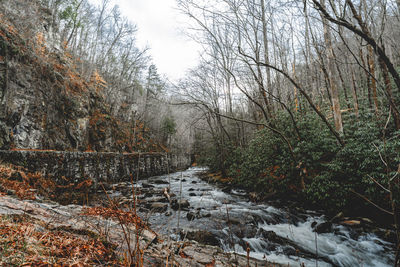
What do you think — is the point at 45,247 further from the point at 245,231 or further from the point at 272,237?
the point at 272,237

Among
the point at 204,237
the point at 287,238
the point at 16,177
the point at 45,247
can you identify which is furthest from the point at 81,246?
the point at 16,177

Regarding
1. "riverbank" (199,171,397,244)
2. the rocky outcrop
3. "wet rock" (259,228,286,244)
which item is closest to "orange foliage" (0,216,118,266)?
the rocky outcrop

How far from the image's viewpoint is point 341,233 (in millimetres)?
4863

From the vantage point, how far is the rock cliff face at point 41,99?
8.20 metres

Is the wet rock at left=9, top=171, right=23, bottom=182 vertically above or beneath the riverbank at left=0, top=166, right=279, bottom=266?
above

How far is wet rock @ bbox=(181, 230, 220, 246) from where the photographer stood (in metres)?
4.23

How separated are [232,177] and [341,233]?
6.44 metres

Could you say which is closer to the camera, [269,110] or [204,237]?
[204,237]

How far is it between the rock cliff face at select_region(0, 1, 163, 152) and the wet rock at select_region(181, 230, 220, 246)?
15.7 feet

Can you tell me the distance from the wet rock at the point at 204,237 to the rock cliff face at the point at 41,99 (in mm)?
4794

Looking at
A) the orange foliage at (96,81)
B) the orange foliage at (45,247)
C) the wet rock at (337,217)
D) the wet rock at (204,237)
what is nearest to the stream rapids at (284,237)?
the wet rock at (204,237)

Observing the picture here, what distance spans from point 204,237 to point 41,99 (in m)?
10.7

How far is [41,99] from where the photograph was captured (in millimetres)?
9703

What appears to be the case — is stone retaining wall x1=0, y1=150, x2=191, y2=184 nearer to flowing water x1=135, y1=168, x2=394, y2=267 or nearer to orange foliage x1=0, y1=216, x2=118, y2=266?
orange foliage x1=0, y1=216, x2=118, y2=266
